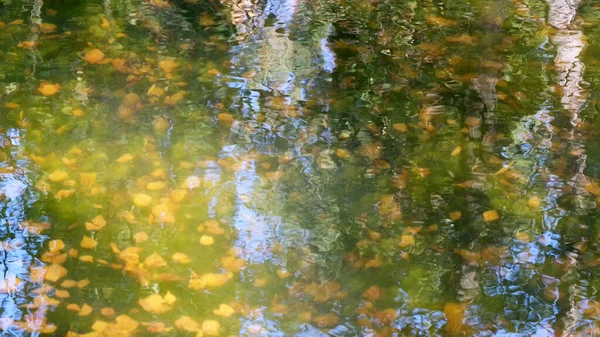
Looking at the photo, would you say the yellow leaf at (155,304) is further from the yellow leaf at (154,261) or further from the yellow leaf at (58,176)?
the yellow leaf at (58,176)

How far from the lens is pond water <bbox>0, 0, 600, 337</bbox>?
2504 millimetres

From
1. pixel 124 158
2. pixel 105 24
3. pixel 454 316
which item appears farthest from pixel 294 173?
pixel 105 24

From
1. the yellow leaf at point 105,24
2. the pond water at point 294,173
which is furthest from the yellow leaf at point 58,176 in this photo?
the yellow leaf at point 105,24

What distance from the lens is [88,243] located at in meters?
2.70

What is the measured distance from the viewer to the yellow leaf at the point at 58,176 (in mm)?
3035

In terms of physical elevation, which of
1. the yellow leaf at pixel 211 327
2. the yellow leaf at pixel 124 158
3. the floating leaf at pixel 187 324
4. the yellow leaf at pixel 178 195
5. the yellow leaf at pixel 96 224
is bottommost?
the yellow leaf at pixel 211 327

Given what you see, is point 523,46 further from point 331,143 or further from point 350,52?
point 331,143

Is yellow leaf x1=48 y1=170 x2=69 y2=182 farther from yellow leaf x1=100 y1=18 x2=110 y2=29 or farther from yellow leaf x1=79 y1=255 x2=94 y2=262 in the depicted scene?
yellow leaf x1=100 y1=18 x2=110 y2=29

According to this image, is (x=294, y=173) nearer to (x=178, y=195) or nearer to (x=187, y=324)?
(x=178, y=195)

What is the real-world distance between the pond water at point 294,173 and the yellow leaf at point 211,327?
1 cm

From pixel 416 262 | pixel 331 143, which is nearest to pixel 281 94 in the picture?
pixel 331 143

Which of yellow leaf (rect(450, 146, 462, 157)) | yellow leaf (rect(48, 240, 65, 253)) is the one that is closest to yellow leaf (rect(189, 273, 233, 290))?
yellow leaf (rect(48, 240, 65, 253))

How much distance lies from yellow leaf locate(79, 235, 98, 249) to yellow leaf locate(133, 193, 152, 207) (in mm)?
282

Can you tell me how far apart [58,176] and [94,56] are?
1206mm
